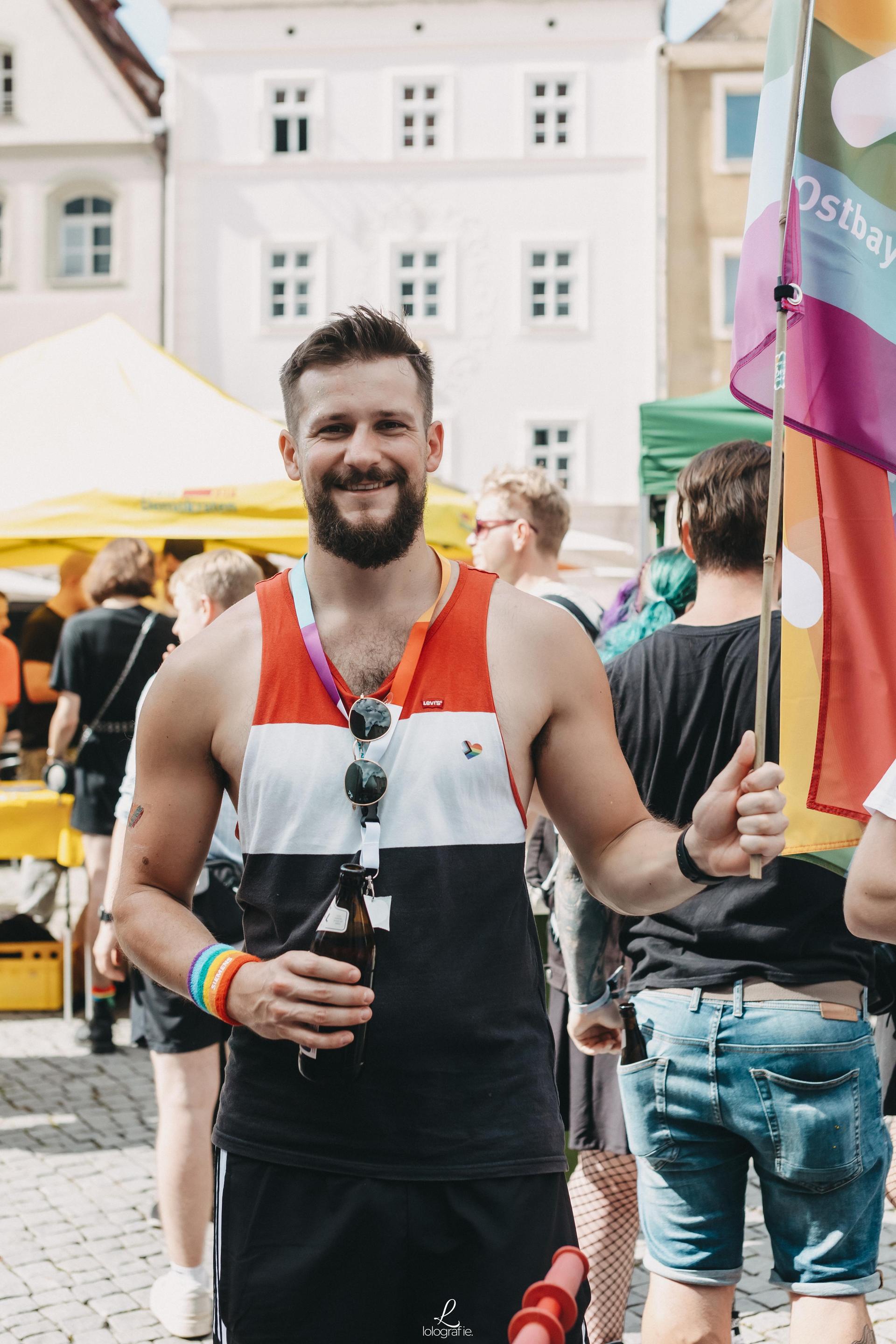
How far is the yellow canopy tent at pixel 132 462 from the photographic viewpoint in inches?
282

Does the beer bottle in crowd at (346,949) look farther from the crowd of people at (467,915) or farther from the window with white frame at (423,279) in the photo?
the window with white frame at (423,279)

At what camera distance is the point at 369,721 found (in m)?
1.98

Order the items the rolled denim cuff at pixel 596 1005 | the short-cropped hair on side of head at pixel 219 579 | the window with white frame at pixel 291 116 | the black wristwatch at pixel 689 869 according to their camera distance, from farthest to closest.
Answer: the window with white frame at pixel 291 116 < the short-cropped hair on side of head at pixel 219 579 < the rolled denim cuff at pixel 596 1005 < the black wristwatch at pixel 689 869

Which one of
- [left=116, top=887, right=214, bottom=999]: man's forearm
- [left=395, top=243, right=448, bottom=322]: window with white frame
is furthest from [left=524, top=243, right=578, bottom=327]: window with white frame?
[left=116, top=887, right=214, bottom=999]: man's forearm

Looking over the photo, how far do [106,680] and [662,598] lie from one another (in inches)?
141

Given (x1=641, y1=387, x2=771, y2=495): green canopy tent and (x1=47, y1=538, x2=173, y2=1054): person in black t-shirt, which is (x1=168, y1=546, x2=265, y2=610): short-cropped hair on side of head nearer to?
(x1=47, y1=538, x2=173, y2=1054): person in black t-shirt

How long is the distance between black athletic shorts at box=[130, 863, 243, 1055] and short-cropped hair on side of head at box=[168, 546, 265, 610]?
78 cm

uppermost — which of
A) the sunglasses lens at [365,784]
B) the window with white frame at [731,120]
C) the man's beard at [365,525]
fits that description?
the window with white frame at [731,120]

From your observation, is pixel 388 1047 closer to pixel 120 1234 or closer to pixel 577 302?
pixel 120 1234

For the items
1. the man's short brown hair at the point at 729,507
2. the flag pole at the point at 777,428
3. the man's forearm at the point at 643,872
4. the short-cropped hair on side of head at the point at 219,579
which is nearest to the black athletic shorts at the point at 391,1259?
the man's forearm at the point at 643,872

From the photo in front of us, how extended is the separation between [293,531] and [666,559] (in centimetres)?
385

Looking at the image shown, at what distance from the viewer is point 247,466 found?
7.52 meters

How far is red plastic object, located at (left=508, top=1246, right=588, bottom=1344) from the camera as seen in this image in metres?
1.29

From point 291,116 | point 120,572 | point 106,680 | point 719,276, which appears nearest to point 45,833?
point 106,680
